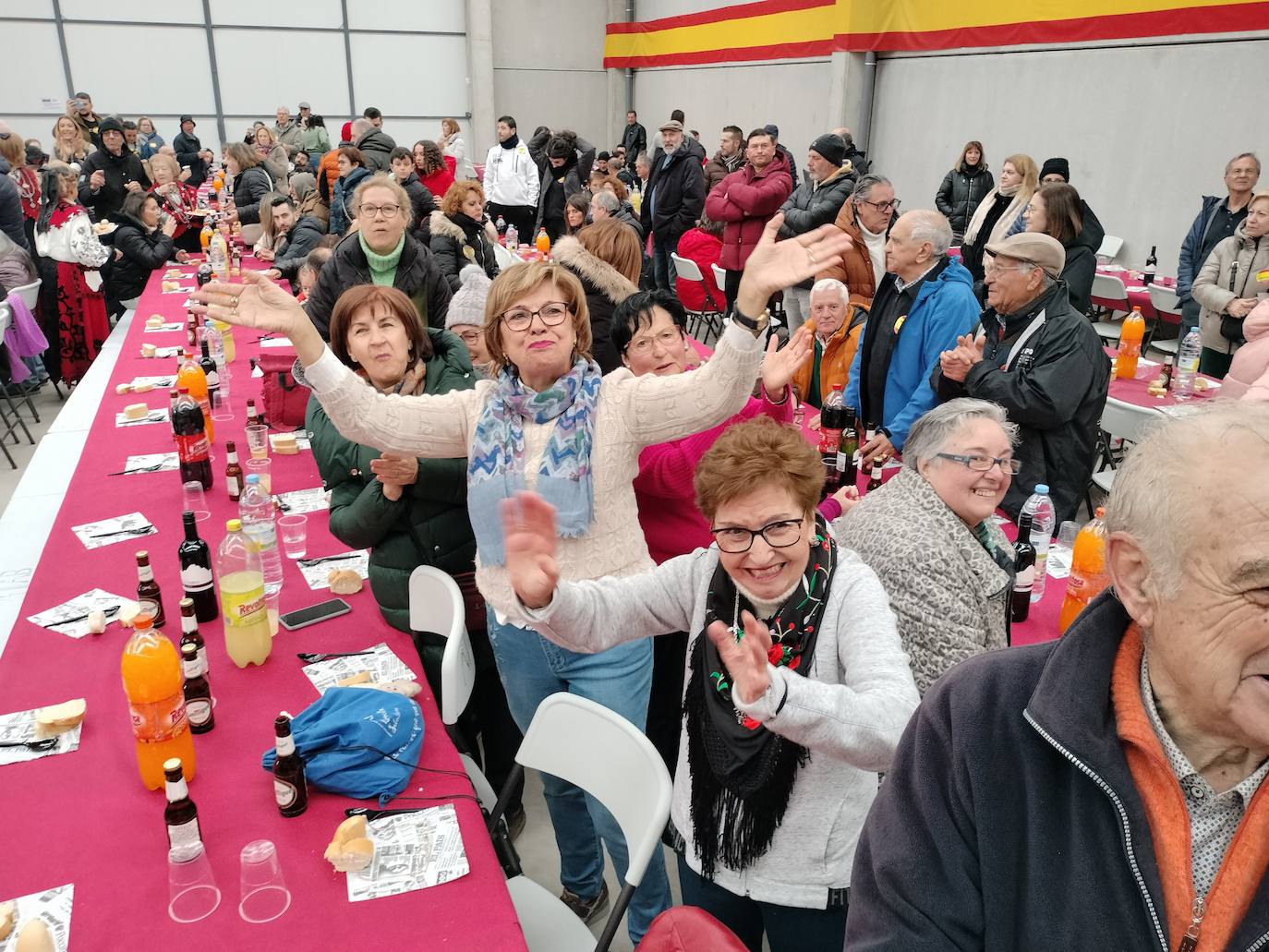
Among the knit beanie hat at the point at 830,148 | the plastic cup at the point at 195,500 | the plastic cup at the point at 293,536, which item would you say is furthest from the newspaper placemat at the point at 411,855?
the knit beanie hat at the point at 830,148

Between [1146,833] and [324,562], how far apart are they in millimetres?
2519

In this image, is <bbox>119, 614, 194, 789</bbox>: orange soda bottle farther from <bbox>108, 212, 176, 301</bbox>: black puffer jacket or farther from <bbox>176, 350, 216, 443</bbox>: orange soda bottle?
<bbox>108, 212, 176, 301</bbox>: black puffer jacket

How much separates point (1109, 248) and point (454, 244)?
6.33 meters

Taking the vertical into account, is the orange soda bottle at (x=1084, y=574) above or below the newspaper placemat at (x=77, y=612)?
above

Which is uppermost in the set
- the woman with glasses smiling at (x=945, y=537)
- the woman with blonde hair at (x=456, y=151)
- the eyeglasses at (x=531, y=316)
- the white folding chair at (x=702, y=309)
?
the woman with blonde hair at (x=456, y=151)

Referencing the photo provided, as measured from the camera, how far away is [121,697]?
7.26 ft

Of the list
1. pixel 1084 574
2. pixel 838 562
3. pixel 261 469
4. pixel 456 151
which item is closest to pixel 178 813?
pixel 838 562

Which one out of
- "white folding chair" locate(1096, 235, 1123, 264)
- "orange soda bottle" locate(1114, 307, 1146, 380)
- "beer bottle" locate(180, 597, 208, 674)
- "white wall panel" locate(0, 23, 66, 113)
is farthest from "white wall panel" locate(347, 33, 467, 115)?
"beer bottle" locate(180, 597, 208, 674)

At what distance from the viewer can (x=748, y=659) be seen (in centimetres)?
141

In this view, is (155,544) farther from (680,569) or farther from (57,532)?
(680,569)

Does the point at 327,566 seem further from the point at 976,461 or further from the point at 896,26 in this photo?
the point at 896,26

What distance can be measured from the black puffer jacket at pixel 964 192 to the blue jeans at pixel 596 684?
7.26m

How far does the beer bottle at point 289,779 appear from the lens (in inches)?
70.5

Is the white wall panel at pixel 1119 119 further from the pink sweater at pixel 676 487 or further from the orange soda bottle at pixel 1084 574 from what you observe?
the pink sweater at pixel 676 487
